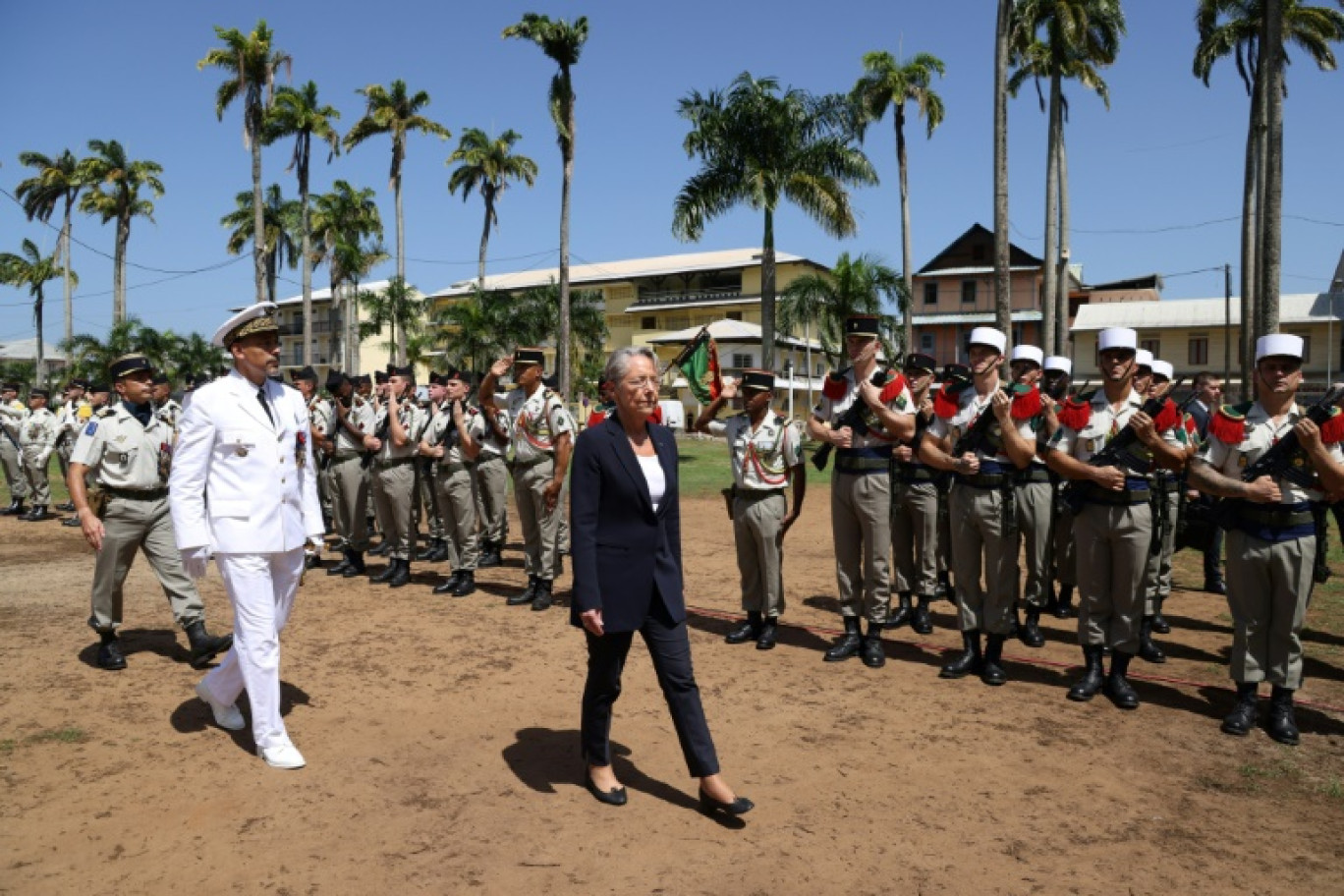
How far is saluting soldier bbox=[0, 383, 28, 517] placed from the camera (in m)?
15.8

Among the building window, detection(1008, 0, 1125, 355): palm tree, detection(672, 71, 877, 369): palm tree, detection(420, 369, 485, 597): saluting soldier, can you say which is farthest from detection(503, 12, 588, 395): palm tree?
the building window

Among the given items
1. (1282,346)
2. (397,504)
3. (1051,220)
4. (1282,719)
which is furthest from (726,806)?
(1051,220)

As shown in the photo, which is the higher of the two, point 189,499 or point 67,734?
point 189,499

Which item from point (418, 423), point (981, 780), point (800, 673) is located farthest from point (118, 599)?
point (981, 780)

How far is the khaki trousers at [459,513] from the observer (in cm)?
919

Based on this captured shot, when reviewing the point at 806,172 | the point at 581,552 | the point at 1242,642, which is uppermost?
the point at 806,172

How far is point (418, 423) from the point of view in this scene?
375 inches

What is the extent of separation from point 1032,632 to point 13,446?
54.5 feet

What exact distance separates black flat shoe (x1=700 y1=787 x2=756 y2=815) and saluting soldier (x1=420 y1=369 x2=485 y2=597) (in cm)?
529

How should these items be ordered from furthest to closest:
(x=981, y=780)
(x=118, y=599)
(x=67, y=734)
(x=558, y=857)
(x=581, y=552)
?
(x=118, y=599) → (x=67, y=734) → (x=981, y=780) → (x=581, y=552) → (x=558, y=857)

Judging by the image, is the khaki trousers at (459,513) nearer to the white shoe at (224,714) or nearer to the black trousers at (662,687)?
the white shoe at (224,714)

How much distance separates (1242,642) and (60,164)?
6312cm

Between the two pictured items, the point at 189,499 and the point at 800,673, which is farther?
the point at 800,673

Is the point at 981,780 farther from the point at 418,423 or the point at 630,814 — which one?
the point at 418,423
